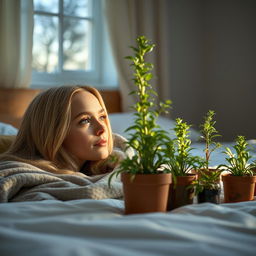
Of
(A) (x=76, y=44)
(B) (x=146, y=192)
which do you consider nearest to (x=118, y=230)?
(B) (x=146, y=192)

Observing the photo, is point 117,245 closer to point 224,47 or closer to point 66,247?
point 66,247

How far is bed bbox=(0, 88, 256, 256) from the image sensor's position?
1.79 ft

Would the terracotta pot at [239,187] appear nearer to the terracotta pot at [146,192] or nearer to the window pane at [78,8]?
the terracotta pot at [146,192]

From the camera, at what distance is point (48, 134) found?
117cm

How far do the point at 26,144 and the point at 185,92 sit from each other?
2.96 meters

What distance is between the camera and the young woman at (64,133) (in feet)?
3.86

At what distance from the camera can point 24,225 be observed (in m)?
0.65

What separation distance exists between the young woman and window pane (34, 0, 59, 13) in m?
2.24

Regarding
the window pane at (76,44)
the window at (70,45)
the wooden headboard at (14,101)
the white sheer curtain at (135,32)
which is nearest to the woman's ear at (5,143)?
the wooden headboard at (14,101)

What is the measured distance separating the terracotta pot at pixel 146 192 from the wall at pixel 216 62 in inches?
127

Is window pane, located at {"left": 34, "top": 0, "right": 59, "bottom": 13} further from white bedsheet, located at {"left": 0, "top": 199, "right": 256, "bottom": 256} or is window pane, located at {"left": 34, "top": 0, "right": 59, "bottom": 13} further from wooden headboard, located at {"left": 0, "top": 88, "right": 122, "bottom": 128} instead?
white bedsheet, located at {"left": 0, "top": 199, "right": 256, "bottom": 256}

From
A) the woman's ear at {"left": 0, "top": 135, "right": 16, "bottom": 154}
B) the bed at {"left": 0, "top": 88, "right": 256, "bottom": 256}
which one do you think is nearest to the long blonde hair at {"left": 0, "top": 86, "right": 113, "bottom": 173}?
the woman's ear at {"left": 0, "top": 135, "right": 16, "bottom": 154}

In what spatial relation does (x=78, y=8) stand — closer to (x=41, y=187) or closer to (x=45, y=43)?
(x=45, y=43)

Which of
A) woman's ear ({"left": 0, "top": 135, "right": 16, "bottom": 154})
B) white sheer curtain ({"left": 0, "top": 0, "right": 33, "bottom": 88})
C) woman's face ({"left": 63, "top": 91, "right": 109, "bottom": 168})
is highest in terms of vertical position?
white sheer curtain ({"left": 0, "top": 0, "right": 33, "bottom": 88})
